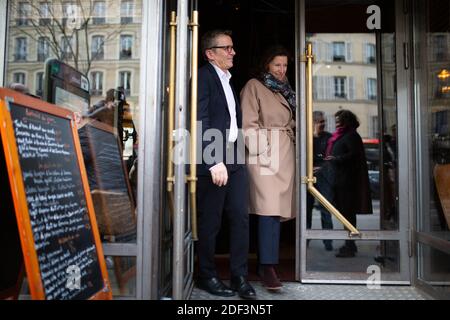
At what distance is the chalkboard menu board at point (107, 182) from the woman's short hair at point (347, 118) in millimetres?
2273

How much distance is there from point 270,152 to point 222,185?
0.52 m

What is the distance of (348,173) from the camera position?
12.4ft

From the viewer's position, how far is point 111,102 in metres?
2.90

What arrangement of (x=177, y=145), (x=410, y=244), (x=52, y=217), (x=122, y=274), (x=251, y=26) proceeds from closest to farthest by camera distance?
(x=52, y=217) < (x=177, y=145) < (x=122, y=274) < (x=410, y=244) < (x=251, y=26)

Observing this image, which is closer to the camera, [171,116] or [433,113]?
[171,116]

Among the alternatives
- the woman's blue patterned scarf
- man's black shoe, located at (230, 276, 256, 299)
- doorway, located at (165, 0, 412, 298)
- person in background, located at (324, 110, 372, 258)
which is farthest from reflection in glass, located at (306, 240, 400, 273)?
the woman's blue patterned scarf

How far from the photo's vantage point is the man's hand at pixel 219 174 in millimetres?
2693

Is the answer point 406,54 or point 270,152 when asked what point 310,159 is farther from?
point 406,54

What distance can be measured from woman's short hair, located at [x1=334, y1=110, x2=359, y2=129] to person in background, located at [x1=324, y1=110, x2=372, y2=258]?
0.31 ft

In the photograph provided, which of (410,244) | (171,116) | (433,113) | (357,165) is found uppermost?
(433,113)

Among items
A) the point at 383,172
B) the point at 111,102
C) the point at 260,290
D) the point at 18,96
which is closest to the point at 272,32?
the point at 383,172

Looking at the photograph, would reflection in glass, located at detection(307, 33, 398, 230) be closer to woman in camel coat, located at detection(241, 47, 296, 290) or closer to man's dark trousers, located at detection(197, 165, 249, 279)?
woman in camel coat, located at detection(241, 47, 296, 290)

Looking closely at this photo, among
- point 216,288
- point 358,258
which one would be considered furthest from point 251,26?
point 216,288

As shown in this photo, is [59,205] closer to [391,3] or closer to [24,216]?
[24,216]
